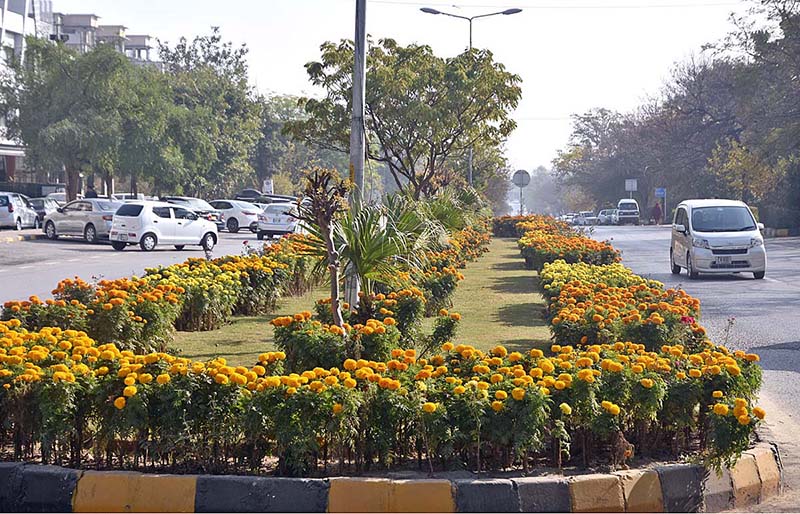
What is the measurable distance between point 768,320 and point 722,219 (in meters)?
7.98

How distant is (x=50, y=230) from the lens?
37594 mm

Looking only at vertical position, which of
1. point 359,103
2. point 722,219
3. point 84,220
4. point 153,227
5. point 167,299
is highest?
point 359,103

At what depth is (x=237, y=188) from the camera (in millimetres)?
88312

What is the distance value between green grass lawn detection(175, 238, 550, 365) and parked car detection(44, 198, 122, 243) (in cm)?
1900

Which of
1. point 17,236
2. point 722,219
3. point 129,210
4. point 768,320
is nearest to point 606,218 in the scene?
point 17,236

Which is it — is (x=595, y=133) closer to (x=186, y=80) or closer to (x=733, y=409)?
(x=186, y=80)

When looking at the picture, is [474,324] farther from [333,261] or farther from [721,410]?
[721,410]

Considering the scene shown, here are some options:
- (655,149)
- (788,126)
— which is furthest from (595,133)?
(788,126)

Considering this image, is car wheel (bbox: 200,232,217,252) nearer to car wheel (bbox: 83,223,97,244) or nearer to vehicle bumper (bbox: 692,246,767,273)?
car wheel (bbox: 83,223,97,244)

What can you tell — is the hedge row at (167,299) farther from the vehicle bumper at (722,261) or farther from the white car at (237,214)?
the white car at (237,214)

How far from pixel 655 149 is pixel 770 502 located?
68.6 meters

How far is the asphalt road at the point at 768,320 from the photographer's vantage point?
834 centimetres

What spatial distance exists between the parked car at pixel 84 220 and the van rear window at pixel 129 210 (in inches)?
98.5

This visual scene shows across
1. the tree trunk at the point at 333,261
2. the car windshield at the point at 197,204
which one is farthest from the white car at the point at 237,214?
the tree trunk at the point at 333,261
